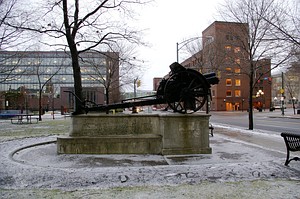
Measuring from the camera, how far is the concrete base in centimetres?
909

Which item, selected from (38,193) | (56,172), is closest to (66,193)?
(38,193)

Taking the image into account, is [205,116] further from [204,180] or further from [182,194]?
[182,194]

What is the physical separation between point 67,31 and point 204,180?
9861 mm

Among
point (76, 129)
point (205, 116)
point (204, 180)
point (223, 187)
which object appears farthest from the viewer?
point (76, 129)

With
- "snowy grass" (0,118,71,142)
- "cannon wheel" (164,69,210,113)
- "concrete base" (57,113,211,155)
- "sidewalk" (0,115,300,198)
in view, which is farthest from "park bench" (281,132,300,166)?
"snowy grass" (0,118,71,142)

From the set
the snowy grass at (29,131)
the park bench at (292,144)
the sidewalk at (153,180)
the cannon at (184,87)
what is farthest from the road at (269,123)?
the snowy grass at (29,131)

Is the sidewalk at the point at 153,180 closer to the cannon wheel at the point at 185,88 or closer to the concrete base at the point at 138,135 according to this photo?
the concrete base at the point at 138,135

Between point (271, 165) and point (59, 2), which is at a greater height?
point (59, 2)

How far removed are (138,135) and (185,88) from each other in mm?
2404

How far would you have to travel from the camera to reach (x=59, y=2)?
13.2 m

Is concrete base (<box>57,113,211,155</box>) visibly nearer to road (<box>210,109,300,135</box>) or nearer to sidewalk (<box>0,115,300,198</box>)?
sidewalk (<box>0,115,300,198</box>)

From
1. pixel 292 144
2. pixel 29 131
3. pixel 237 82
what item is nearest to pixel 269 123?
pixel 292 144

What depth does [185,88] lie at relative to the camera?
30.4ft

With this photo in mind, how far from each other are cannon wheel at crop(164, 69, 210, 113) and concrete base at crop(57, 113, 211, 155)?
525 millimetres
